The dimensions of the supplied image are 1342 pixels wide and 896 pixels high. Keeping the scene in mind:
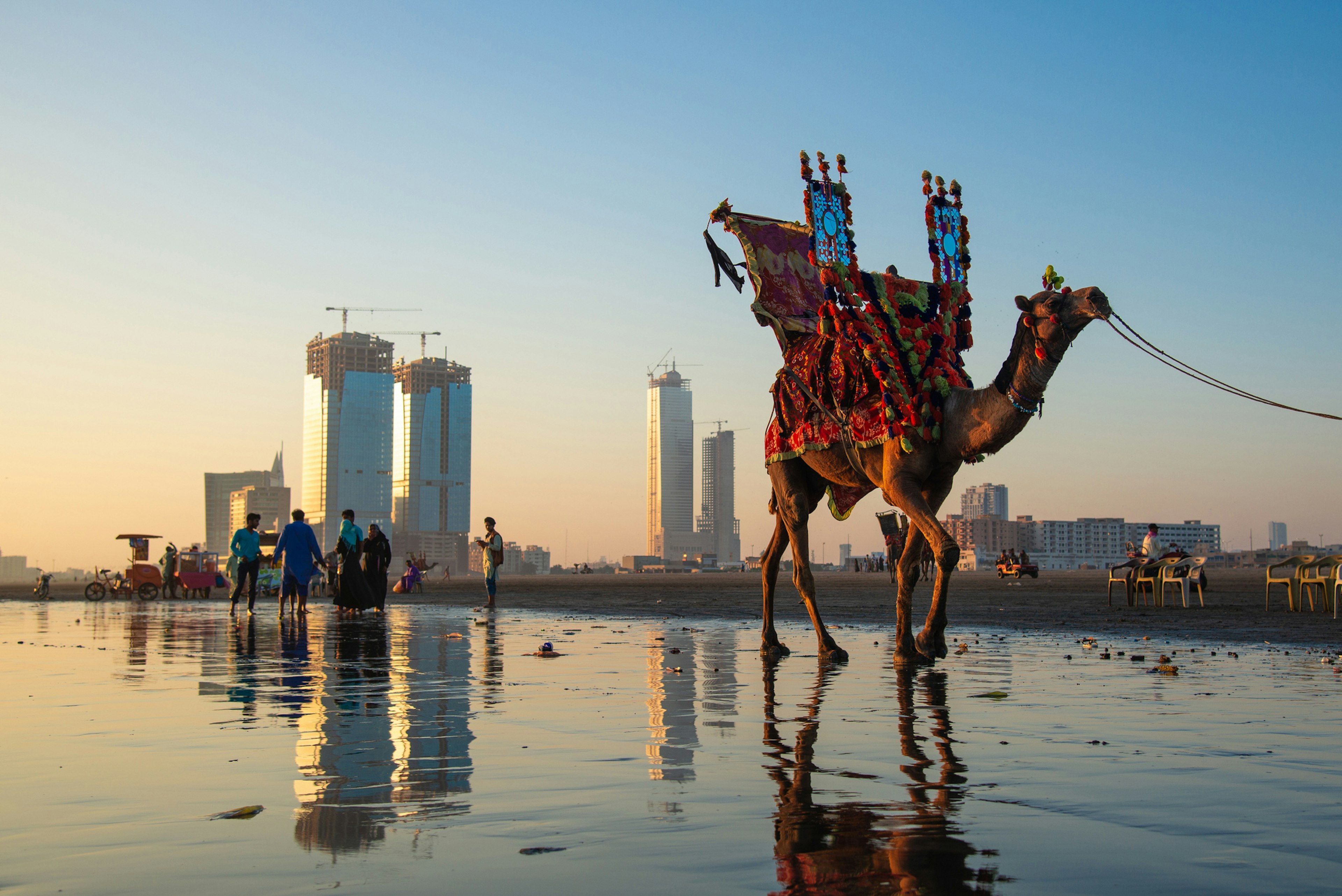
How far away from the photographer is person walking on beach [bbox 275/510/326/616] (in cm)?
2191

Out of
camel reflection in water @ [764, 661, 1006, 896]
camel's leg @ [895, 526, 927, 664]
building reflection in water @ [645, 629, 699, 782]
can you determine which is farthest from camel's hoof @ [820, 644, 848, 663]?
camel reflection in water @ [764, 661, 1006, 896]

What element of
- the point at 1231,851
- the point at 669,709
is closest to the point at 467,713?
the point at 669,709

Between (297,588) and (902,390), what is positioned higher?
(902,390)

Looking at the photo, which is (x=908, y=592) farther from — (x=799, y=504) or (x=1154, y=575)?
(x=1154, y=575)

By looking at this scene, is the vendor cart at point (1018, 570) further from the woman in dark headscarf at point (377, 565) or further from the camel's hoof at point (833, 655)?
the camel's hoof at point (833, 655)

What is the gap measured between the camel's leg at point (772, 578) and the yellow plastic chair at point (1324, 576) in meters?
9.28

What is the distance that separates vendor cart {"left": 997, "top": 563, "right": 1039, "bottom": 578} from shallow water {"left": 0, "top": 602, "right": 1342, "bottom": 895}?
44.6 metres

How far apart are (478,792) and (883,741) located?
6.76 ft

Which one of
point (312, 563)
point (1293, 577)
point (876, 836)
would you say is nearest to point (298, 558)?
point (312, 563)

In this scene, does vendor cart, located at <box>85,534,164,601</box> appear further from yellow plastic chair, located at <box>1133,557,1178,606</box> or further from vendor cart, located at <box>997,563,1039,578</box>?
vendor cart, located at <box>997,563,1039,578</box>

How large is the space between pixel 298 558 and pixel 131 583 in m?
19.4

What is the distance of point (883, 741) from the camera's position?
5547mm

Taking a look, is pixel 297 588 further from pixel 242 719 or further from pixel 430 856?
pixel 430 856

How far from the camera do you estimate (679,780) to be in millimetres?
4617
